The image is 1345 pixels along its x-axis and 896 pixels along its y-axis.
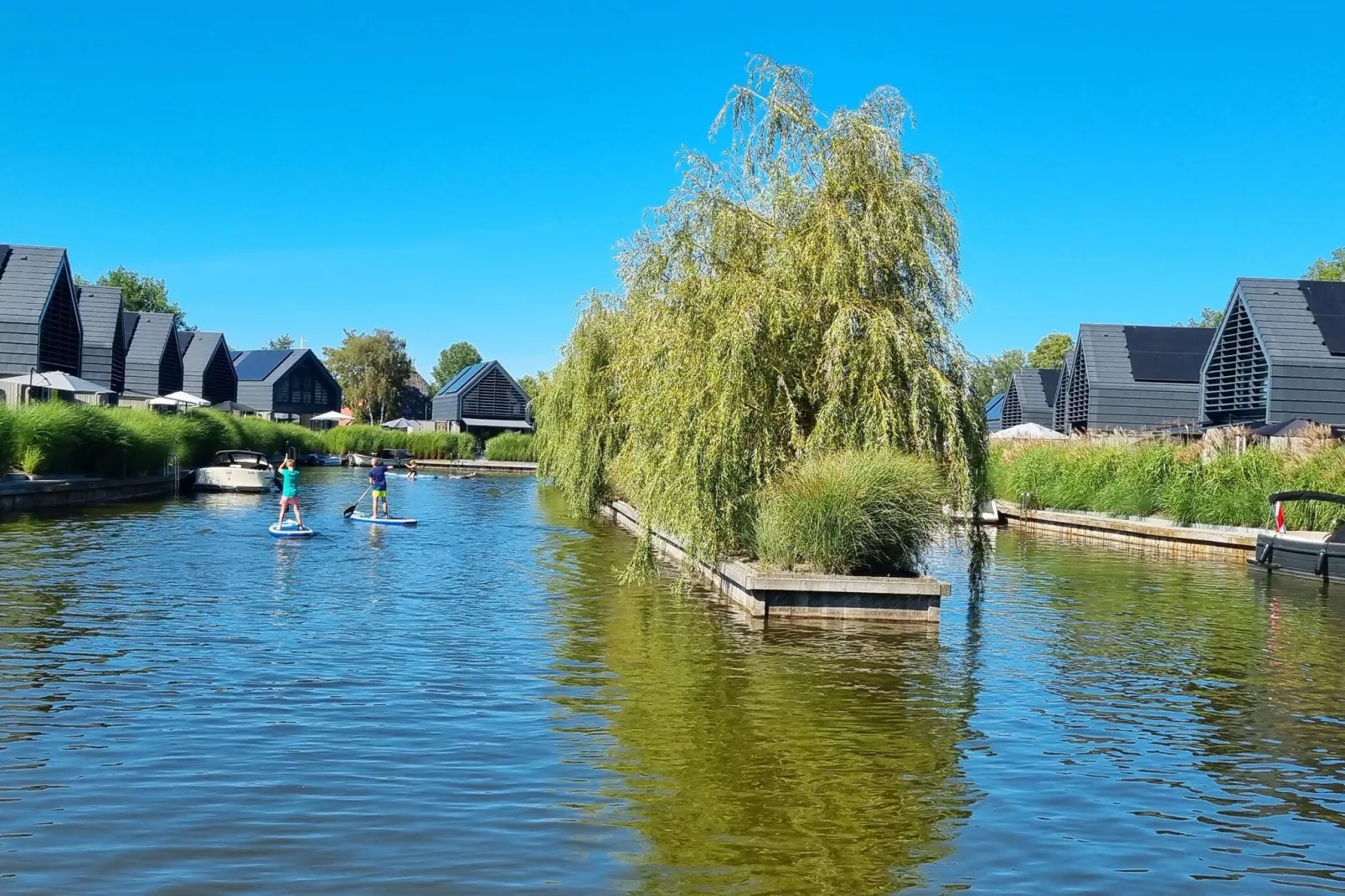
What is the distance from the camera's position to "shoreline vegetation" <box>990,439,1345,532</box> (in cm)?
3075

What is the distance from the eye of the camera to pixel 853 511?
1703cm

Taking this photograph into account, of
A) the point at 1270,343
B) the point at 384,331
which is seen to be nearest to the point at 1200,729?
the point at 1270,343

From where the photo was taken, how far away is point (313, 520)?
3428 cm

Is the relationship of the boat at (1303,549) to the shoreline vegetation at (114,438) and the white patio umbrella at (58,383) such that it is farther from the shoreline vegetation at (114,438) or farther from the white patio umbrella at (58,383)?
the white patio umbrella at (58,383)

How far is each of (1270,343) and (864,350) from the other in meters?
30.0

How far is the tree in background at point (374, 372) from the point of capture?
118438 mm

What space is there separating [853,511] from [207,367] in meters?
72.4

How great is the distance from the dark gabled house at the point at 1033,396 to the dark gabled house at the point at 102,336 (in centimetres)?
5163

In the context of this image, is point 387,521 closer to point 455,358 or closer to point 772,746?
point 772,746

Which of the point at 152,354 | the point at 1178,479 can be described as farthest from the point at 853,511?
the point at 152,354

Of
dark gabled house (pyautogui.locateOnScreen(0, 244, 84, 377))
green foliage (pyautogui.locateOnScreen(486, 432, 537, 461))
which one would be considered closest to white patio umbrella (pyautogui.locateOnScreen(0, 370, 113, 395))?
dark gabled house (pyautogui.locateOnScreen(0, 244, 84, 377))

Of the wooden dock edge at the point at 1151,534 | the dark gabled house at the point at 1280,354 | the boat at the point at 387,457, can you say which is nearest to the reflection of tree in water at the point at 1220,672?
the wooden dock edge at the point at 1151,534

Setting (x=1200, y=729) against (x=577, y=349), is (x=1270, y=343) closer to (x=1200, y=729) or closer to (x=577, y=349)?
(x=577, y=349)

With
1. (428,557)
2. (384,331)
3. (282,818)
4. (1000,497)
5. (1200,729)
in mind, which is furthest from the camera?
(384,331)
